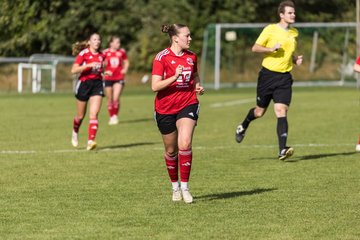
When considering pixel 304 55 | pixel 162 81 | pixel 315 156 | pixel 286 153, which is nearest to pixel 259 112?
pixel 315 156

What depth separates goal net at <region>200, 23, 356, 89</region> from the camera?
43406 millimetres

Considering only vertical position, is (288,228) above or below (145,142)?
above

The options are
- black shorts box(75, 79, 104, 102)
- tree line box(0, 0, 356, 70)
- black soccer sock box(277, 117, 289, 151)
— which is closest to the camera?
black soccer sock box(277, 117, 289, 151)

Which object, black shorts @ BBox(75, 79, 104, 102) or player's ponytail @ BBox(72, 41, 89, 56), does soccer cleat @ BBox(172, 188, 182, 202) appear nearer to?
player's ponytail @ BBox(72, 41, 89, 56)

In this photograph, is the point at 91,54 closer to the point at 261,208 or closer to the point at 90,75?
the point at 90,75

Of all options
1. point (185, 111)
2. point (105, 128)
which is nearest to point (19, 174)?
point (185, 111)

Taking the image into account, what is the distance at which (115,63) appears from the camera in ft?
82.6

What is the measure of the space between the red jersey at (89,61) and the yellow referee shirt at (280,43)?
345 cm

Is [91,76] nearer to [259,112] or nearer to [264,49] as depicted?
[259,112]

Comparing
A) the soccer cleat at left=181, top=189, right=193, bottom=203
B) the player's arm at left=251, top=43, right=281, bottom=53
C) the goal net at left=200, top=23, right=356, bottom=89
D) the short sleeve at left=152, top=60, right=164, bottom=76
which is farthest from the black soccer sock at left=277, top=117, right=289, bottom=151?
the goal net at left=200, top=23, right=356, bottom=89

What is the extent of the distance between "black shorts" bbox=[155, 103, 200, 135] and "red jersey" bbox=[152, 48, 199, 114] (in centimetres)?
4

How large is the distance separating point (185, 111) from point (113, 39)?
13.9 metres

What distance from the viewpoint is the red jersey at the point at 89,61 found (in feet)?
58.4

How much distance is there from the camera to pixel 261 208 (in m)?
10.6
